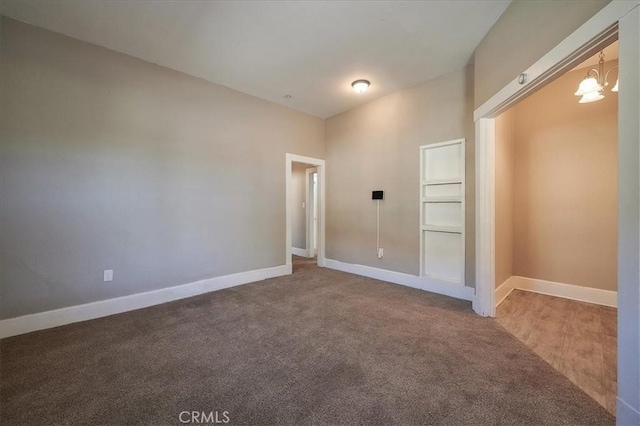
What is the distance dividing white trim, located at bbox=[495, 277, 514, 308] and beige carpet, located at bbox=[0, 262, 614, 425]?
2.06 ft

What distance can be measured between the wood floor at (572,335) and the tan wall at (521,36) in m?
2.33

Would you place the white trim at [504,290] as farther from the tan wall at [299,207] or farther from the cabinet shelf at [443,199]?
the tan wall at [299,207]

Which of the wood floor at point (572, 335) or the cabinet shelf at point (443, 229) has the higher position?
the cabinet shelf at point (443, 229)

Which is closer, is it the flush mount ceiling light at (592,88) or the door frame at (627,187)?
the door frame at (627,187)

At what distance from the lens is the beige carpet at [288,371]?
1.42 m

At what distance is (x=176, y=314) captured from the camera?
279 centimetres

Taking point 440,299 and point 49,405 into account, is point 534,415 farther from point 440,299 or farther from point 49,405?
point 49,405

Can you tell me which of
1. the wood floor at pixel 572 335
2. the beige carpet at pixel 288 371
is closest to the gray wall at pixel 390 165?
the wood floor at pixel 572 335

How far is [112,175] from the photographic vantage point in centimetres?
283

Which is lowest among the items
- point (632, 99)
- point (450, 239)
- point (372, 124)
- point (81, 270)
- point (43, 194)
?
point (81, 270)

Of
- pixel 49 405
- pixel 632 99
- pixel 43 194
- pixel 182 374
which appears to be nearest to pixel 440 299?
pixel 632 99

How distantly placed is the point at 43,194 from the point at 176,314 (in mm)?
1776

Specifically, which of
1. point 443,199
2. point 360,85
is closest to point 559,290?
point 443,199

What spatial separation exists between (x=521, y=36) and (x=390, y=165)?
85.9 inches
